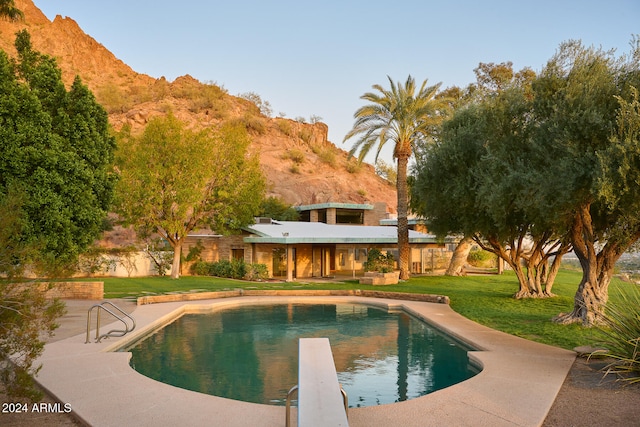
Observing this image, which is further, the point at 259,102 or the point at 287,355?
the point at 259,102

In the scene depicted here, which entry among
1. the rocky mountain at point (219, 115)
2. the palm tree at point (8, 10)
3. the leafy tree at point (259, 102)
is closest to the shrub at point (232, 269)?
the palm tree at point (8, 10)

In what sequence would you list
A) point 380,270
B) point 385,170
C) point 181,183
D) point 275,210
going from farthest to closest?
point 385,170, point 275,210, point 181,183, point 380,270

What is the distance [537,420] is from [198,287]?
19.1m

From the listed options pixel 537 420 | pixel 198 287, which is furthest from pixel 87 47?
pixel 537 420

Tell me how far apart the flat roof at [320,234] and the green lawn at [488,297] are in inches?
102

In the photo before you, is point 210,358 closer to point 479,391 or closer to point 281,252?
point 479,391

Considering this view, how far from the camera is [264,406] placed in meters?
6.72

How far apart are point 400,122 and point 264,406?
2227 centimetres

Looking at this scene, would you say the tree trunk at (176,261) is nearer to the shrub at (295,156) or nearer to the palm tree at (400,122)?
the palm tree at (400,122)

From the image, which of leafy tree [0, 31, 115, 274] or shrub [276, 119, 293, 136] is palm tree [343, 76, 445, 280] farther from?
shrub [276, 119, 293, 136]

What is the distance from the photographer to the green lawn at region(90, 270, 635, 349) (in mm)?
12344

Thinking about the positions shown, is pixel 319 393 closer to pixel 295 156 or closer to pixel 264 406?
pixel 264 406

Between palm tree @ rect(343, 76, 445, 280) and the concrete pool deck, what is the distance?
53.8 ft

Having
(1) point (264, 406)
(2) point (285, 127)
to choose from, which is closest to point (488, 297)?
(1) point (264, 406)
